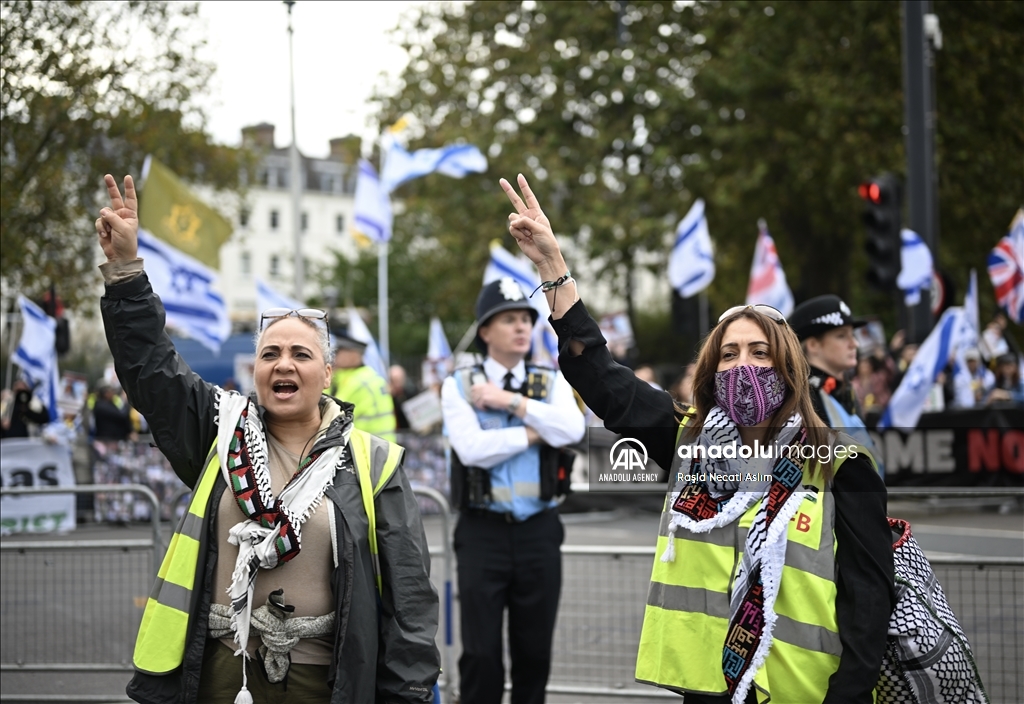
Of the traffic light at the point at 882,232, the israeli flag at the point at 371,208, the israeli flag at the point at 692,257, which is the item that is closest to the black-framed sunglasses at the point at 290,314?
the traffic light at the point at 882,232

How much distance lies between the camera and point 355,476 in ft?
11.9

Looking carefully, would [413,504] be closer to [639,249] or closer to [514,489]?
[514,489]

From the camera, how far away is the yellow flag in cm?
1203

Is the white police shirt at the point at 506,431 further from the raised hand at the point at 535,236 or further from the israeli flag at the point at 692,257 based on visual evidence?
the israeli flag at the point at 692,257

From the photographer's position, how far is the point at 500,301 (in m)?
5.80

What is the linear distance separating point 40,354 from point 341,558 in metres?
10.8

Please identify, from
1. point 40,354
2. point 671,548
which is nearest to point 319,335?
point 671,548

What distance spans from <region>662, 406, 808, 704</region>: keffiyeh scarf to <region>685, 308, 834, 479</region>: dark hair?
4 cm

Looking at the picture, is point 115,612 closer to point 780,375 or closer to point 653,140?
point 780,375

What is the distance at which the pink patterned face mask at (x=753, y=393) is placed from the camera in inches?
134

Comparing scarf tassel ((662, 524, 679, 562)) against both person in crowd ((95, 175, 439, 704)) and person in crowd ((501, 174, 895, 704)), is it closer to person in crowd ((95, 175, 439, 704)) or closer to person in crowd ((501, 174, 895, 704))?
person in crowd ((501, 174, 895, 704))

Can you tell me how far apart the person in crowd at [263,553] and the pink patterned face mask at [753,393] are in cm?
107

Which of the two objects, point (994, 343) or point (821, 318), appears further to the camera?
point (994, 343)

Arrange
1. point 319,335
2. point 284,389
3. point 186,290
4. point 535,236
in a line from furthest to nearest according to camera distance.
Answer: point 186,290
point 319,335
point 284,389
point 535,236
